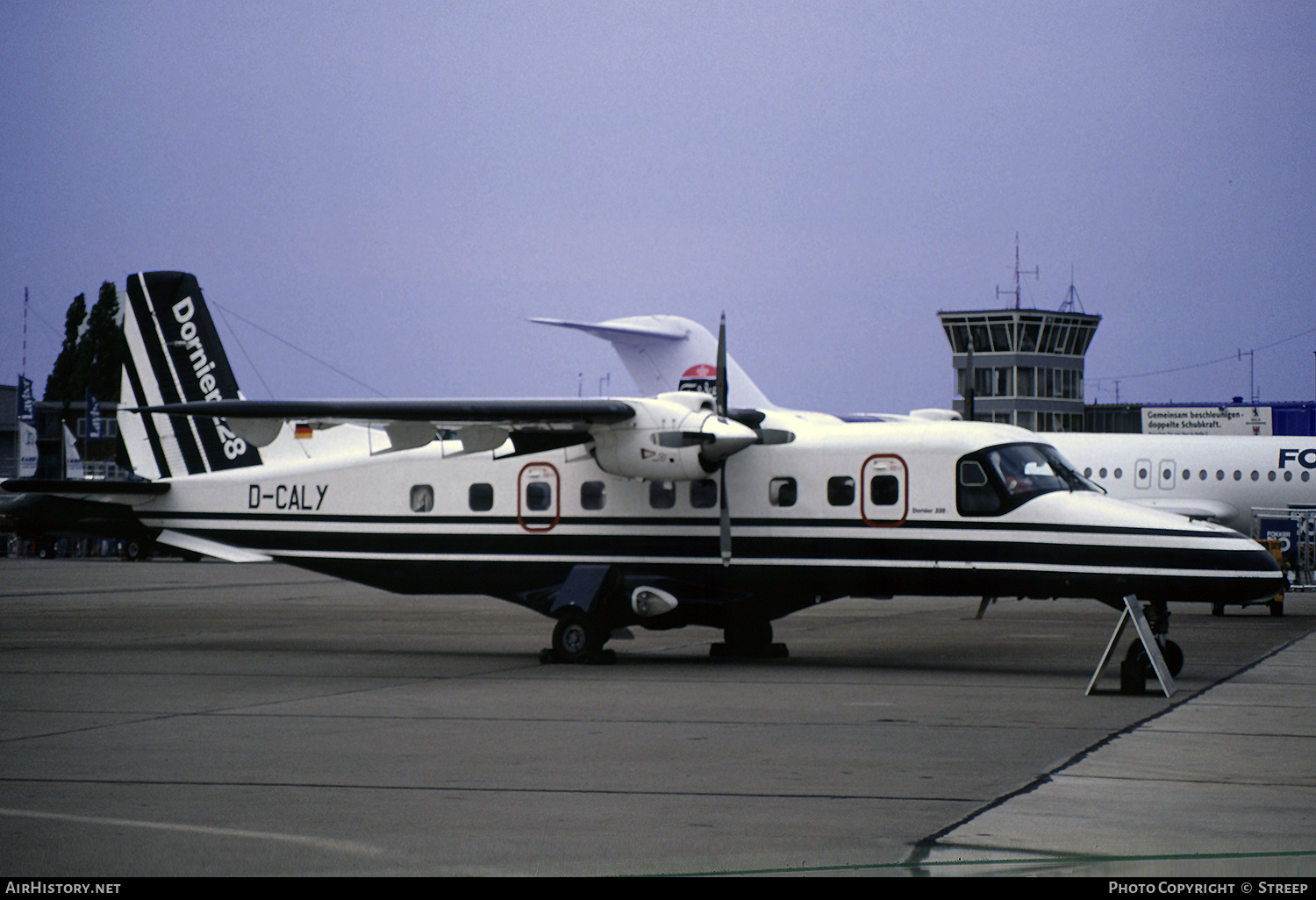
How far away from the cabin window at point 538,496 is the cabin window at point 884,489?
4079mm

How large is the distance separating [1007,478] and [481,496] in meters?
6.58

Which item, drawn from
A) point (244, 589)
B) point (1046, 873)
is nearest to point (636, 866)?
point (1046, 873)

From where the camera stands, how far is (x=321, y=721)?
1171cm

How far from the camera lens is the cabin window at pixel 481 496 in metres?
17.9

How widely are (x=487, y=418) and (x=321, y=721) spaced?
5115 millimetres

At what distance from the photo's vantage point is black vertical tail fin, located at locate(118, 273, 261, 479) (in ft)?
66.4

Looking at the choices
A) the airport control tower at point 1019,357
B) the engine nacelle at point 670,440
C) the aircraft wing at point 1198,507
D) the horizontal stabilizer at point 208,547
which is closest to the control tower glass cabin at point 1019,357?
the airport control tower at point 1019,357

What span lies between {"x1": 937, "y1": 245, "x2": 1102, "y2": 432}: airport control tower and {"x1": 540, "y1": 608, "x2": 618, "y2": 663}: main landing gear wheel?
74735 millimetres

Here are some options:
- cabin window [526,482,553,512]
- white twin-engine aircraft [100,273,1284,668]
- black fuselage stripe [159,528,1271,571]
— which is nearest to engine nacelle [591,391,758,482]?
white twin-engine aircraft [100,273,1284,668]

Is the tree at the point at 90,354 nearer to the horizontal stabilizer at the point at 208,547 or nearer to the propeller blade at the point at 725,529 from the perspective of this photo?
the horizontal stabilizer at the point at 208,547

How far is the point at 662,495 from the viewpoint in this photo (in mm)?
17109

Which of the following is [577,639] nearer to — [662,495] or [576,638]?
[576,638]

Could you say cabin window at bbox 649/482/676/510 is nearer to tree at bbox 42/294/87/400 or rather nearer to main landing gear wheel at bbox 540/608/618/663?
main landing gear wheel at bbox 540/608/618/663
